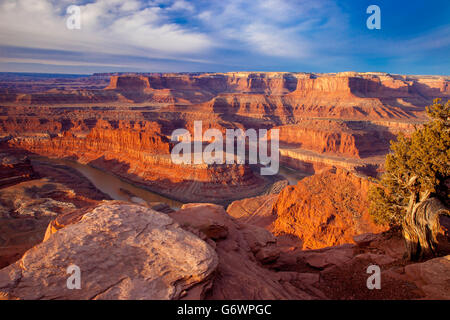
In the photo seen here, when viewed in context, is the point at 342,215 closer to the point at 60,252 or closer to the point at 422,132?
the point at 422,132

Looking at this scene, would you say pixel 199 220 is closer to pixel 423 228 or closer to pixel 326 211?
pixel 423 228

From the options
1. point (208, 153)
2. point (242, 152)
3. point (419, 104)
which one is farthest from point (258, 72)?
point (208, 153)

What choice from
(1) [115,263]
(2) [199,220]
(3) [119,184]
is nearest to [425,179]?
(2) [199,220]

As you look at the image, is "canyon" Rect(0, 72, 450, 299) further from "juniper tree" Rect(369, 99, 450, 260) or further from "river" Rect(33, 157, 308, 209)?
"juniper tree" Rect(369, 99, 450, 260)

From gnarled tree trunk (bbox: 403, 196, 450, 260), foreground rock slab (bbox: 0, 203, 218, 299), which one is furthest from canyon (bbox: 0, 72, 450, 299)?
gnarled tree trunk (bbox: 403, 196, 450, 260)

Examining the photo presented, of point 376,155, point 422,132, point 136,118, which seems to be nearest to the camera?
point 422,132
